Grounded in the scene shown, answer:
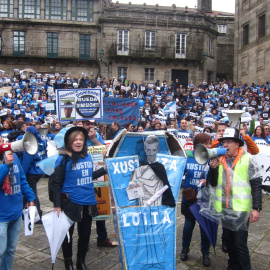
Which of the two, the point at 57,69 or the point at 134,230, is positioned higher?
the point at 57,69

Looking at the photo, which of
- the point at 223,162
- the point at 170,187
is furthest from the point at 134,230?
the point at 223,162

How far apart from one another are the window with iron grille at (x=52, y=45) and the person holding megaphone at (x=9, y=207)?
97.9ft

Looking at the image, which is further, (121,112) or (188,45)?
(188,45)

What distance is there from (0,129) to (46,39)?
25.3m

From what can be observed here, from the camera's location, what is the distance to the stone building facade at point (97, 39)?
101 ft

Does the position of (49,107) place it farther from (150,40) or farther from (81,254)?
(150,40)

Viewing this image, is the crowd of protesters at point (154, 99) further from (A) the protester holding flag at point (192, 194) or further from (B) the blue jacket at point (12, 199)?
(B) the blue jacket at point (12, 199)

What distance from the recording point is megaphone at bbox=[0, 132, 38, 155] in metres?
3.10

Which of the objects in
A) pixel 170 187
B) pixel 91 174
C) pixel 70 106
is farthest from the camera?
pixel 70 106

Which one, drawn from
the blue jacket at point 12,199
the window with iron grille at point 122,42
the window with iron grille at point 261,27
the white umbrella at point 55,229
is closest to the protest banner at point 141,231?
the white umbrella at point 55,229

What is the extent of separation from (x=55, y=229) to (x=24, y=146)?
1.16 m

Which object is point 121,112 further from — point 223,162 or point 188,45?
point 188,45

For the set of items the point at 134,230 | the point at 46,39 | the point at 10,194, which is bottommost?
the point at 134,230

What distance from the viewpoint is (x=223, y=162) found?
12.5ft
